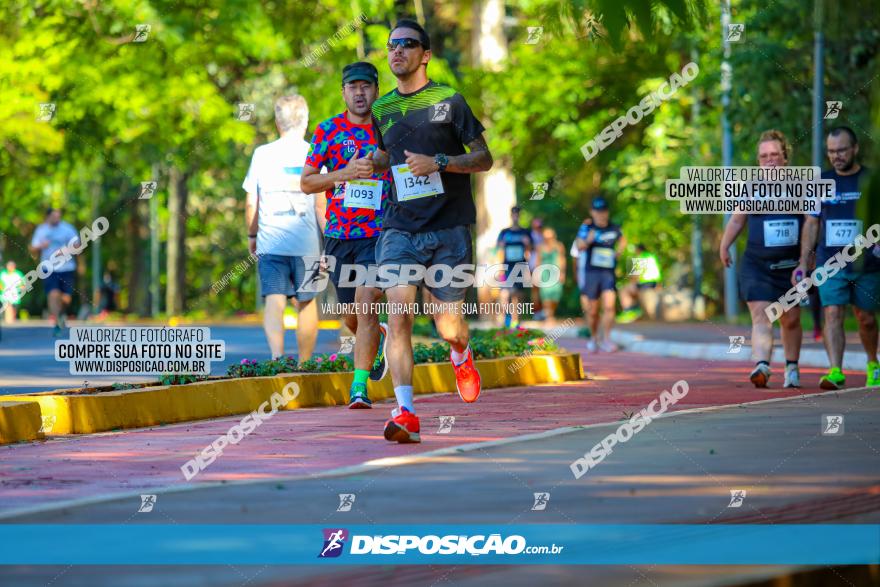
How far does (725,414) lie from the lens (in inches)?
456

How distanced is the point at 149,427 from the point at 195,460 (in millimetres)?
2769

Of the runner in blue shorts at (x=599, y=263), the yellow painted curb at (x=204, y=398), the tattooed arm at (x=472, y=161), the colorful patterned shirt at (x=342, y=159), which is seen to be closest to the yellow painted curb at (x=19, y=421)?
the yellow painted curb at (x=204, y=398)

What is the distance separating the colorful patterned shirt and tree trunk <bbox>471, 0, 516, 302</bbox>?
78.6 feet

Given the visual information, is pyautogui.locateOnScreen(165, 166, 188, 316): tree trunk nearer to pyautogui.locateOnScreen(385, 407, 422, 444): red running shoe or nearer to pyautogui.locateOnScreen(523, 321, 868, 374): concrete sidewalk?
pyautogui.locateOnScreen(523, 321, 868, 374): concrete sidewalk

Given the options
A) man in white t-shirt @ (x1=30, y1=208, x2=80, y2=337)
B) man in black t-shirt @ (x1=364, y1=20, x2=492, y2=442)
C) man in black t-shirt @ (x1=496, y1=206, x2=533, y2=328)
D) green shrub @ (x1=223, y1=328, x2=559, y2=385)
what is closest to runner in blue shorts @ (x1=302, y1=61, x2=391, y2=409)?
green shrub @ (x1=223, y1=328, x2=559, y2=385)

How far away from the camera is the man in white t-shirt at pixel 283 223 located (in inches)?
583

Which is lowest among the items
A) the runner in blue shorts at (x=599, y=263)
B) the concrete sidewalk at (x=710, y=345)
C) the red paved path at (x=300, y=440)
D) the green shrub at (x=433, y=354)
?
the concrete sidewalk at (x=710, y=345)

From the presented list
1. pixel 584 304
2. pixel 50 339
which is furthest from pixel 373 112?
pixel 50 339

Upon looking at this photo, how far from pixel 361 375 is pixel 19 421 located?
2647 millimetres

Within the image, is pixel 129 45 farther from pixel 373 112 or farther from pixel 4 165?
pixel 373 112

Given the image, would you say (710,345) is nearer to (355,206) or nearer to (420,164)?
(355,206)

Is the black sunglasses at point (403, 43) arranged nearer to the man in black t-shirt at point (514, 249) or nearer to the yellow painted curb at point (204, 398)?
the yellow painted curb at point (204, 398)

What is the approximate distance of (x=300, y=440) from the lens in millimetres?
10266

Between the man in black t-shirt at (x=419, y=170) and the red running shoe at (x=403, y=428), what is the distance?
0.47m
